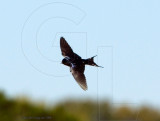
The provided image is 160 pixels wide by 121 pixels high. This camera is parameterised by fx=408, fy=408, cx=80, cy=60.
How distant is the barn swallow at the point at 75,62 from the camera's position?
1.37 m

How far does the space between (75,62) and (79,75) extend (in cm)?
6

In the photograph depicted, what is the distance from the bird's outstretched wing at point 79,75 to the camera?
1382 mm

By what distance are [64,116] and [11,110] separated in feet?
0.98

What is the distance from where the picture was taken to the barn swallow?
137 cm

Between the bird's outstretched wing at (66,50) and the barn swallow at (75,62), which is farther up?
the bird's outstretched wing at (66,50)

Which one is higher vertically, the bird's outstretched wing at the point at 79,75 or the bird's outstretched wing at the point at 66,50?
the bird's outstretched wing at the point at 66,50

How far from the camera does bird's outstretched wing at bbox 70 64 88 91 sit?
4.53 feet

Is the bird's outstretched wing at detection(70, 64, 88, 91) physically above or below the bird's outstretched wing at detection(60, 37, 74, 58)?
below

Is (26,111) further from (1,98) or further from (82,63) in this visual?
(82,63)

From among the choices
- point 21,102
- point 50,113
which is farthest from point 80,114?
point 21,102

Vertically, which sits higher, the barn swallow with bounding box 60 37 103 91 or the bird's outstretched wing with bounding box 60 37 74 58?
the bird's outstretched wing with bounding box 60 37 74 58

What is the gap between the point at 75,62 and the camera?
54.0 inches

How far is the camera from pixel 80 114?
1536mm

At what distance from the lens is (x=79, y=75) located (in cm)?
140
